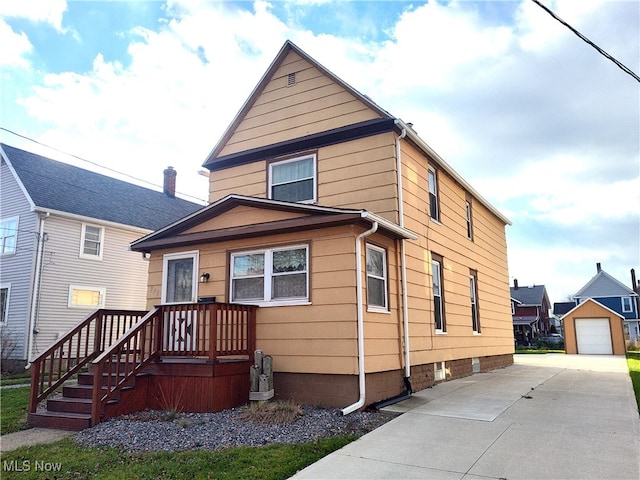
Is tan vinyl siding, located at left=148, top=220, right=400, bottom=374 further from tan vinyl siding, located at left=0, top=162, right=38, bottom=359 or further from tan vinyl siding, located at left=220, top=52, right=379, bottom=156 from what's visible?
tan vinyl siding, located at left=0, top=162, right=38, bottom=359

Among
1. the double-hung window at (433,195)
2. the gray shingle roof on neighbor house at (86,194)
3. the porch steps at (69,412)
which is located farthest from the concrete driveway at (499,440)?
the gray shingle roof on neighbor house at (86,194)

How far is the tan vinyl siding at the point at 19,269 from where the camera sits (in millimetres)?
15812

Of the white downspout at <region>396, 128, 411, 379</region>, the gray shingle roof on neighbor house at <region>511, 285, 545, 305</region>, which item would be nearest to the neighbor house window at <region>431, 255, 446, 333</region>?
the white downspout at <region>396, 128, 411, 379</region>

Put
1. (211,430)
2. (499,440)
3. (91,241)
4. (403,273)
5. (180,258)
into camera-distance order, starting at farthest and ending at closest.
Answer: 1. (91,241)
2. (180,258)
3. (403,273)
4. (211,430)
5. (499,440)

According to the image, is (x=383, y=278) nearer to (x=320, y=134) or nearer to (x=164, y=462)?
(x=320, y=134)

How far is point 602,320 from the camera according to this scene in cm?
2920

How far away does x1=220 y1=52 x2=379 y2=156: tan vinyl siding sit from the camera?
10.0 meters

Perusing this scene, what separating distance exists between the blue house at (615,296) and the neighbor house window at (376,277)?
41632 mm

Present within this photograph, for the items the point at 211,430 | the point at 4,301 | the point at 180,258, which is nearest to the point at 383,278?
the point at 211,430

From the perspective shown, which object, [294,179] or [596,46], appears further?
[294,179]

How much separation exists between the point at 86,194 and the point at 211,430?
53.1 ft

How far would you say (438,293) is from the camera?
36.3 feet

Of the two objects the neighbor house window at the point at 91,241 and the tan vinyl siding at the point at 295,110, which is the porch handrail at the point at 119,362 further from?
the neighbor house window at the point at 91,241

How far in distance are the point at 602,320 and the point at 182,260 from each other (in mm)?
29085
